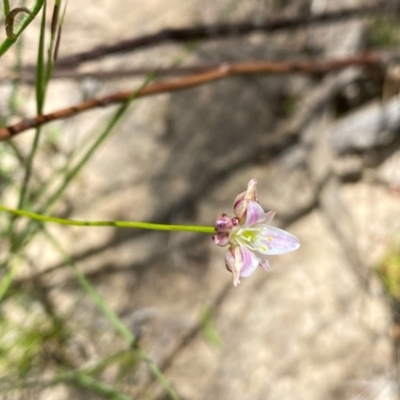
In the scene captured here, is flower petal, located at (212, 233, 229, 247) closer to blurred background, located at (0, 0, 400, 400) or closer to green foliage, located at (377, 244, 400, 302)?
blurred background, located at (0, 0, 400, 400)

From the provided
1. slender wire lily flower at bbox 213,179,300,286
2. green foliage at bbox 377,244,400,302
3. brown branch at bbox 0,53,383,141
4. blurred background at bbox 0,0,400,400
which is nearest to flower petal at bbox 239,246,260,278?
slender wire lily flower at bbox 213,179,300,286

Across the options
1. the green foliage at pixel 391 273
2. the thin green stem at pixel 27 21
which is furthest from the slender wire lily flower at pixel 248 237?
the green foliage at pixel 391 273

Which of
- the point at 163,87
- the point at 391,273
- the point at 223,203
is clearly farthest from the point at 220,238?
the point at 391,273

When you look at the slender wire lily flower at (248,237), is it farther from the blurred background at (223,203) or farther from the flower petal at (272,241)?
the blurred background at (223,203)

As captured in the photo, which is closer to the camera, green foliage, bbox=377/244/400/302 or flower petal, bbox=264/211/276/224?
flower petal, bbox=264/211/276/224

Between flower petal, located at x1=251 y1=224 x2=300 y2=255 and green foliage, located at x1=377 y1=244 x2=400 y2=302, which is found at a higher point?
green foliage, located at x1=377 y1=244 x2=400 y2=302

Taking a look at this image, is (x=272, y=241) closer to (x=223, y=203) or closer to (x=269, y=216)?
(x=269, y=216)

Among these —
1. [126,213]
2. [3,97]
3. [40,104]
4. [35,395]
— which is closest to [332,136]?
[126,213]

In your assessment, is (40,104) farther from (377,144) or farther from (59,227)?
(377,144)
